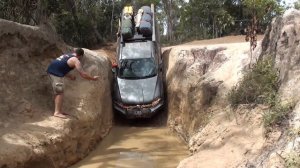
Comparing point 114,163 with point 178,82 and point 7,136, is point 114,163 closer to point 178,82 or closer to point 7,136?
point 7,136

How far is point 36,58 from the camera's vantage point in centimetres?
1109

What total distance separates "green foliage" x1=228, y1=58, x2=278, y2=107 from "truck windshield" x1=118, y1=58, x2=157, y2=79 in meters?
5.37

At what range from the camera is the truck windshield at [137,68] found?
45.5 ft

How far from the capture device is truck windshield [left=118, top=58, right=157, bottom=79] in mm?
13875

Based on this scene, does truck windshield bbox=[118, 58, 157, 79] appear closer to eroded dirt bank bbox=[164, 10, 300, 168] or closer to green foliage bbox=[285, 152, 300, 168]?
eroded dirt bank bbox=[164, 10, 300, 168]

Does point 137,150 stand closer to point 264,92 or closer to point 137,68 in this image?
point 264,92

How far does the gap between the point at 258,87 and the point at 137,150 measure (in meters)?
3.70

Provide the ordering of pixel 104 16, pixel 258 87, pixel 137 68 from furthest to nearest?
pixel 104 16
pixel 137 68
pixel 258 87

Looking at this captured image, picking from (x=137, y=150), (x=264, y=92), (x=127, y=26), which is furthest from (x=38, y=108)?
(x=127, y=26)

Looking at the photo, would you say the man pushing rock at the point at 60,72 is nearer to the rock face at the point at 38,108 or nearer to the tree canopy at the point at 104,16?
the rock face at the point at 38,108

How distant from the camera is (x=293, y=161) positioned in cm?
507

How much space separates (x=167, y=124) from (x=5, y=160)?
21.9 ft

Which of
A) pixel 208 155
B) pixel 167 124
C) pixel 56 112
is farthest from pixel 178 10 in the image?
pixel 208 155

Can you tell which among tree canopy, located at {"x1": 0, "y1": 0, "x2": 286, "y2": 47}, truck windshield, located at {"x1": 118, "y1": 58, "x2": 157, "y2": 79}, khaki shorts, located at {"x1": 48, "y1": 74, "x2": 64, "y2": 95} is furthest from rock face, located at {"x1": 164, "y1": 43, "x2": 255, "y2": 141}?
tree canopy, located at {"x1": 0, "y1": 0, "x2": 286, "y2": 47}
